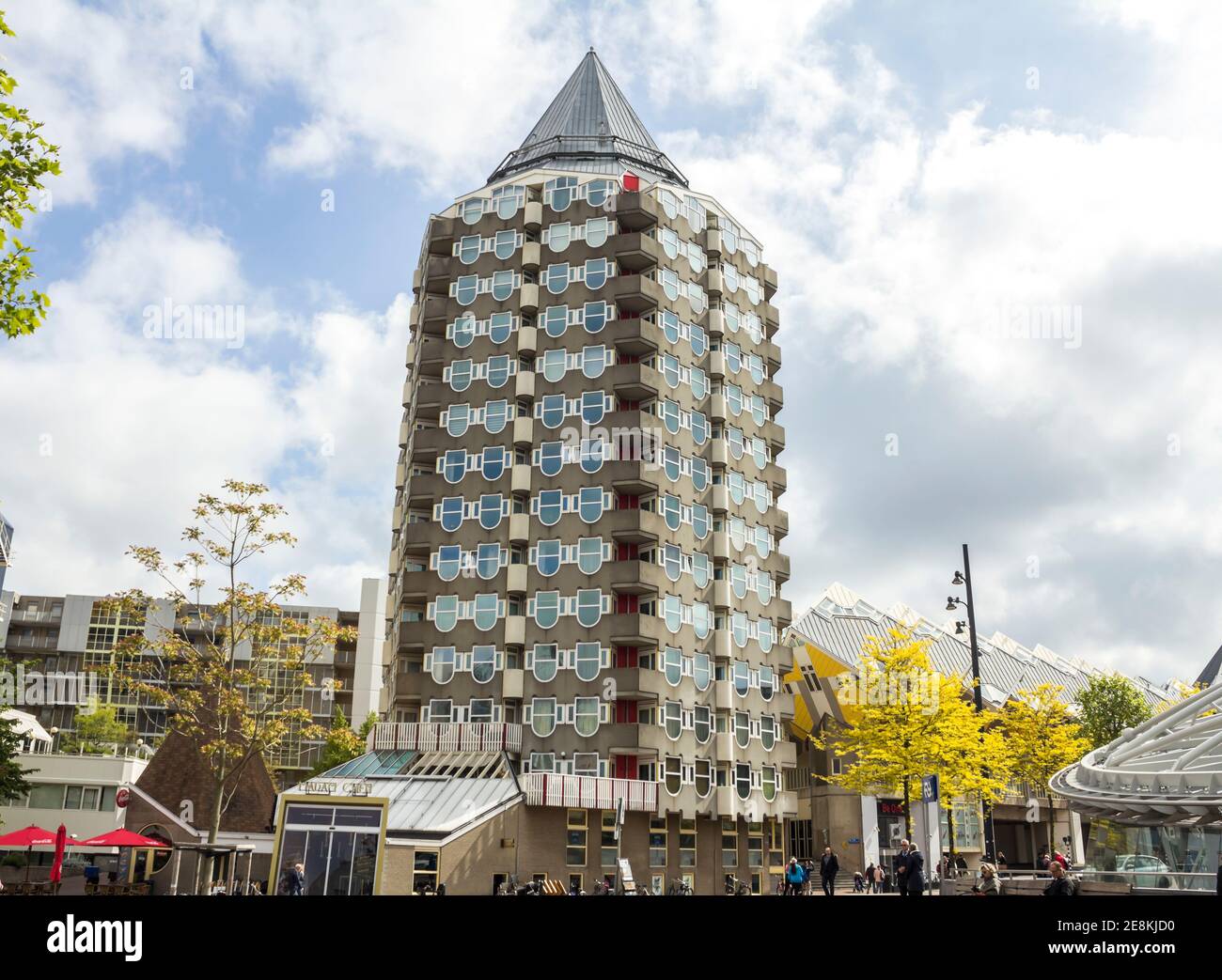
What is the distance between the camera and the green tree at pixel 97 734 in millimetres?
101875

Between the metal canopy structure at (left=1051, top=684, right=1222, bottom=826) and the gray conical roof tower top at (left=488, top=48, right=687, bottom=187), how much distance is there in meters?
50.5

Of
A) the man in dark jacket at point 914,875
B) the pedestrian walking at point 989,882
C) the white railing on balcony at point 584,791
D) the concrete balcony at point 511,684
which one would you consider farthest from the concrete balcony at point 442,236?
the man in dark jacket at point 914,875

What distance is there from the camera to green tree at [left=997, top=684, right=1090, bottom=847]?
6562cm

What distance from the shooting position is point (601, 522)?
6272 centimetres

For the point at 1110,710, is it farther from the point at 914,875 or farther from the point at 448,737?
the point at 914,875

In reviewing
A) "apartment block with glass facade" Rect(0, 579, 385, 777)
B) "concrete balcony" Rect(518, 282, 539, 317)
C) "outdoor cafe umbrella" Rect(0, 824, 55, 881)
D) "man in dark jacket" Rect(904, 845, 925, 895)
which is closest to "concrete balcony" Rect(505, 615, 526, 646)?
"concrete balcony" Rect(518, 282, 539, 317)

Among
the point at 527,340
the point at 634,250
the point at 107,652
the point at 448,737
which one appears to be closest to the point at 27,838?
the point at 448,737

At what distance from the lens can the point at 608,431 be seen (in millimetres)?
64312

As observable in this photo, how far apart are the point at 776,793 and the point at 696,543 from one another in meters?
15.5

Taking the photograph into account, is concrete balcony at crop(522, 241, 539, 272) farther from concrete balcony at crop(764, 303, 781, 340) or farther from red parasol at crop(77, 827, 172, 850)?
red parasol at crop(77, 827, 172, 850)

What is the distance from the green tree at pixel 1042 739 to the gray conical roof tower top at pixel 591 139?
41768mm

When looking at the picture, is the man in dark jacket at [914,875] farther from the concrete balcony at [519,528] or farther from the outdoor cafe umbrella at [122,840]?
the concrete balcony at [519,528]

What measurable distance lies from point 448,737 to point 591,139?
42175 mm
